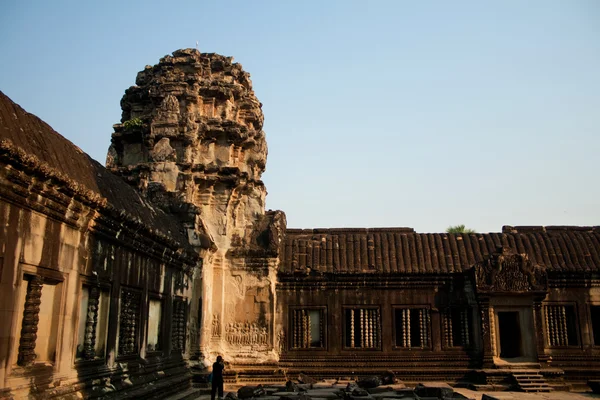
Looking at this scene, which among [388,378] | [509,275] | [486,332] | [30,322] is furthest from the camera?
[509,275]

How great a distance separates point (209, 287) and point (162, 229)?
474 centimetres

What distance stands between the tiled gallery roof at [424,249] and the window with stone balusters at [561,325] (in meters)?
1.18

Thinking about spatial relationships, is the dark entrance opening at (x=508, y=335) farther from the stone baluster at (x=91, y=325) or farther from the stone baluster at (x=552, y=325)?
the stone baluster at (x=91, y=325)

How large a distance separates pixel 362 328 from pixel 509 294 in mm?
4285

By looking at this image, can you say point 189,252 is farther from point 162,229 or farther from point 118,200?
point 118,200

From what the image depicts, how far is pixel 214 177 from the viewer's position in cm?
1656

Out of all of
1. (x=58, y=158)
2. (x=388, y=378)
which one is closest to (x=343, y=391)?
(x=388, y=378)

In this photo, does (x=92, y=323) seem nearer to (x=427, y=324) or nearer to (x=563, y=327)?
(x=427, y=324)

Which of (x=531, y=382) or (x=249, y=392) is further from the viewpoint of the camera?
(x=531, y=382)

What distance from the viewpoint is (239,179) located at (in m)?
16.7

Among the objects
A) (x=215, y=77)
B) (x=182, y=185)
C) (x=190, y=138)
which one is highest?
(x=215, y=77)

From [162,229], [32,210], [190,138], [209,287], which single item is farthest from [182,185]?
[32,210]

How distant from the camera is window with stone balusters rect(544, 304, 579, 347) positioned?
55.0 feet

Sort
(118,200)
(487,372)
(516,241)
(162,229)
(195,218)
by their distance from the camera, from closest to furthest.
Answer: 1. (118,200)
2. (162,229)
3. (195,218)
4. (487,372)
5. (516,241)
